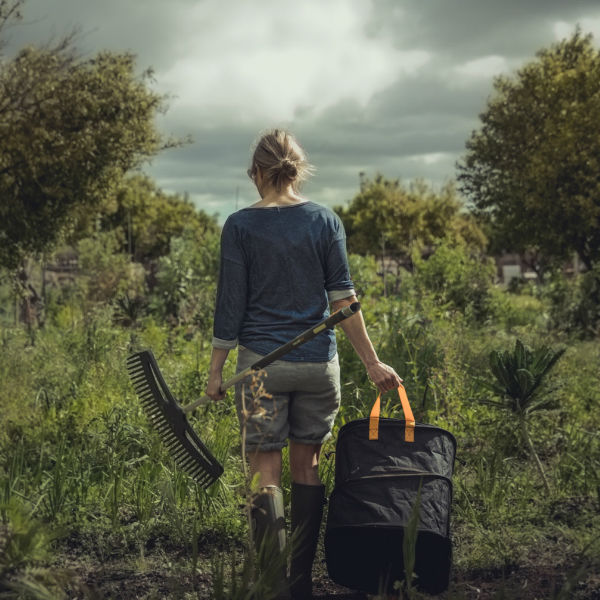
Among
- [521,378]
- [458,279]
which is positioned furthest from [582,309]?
[521,378]

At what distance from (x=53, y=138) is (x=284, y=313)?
7.88 meters

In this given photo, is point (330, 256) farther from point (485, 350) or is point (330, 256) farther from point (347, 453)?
point (485, 350)

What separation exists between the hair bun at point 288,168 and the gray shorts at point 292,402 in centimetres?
67

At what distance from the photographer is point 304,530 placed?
9.65 ft

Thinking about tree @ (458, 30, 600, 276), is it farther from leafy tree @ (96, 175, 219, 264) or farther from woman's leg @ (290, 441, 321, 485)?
leafy tree @ (96, 175, 219, 264)

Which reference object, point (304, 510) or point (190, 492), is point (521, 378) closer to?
point (304, 510)

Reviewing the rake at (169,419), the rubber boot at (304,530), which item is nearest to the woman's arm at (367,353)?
the rubber boot at (304,530)

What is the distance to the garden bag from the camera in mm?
2725

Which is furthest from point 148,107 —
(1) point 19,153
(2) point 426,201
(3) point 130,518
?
(2) point 426,201

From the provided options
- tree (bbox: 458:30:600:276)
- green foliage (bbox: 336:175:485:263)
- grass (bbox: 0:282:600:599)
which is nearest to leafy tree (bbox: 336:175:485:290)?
green foliage (bbox: 336:175:485:263)

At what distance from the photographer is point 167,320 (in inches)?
404

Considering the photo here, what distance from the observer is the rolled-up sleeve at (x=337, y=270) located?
2840 millimetres

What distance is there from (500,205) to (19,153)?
32.8 ft

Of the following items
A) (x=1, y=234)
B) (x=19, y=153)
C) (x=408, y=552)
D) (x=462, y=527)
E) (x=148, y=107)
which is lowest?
(x=462, y=527)
